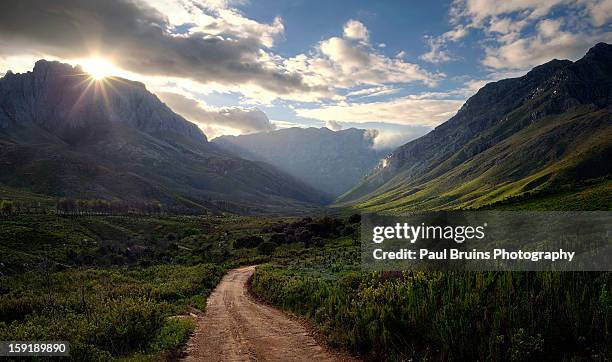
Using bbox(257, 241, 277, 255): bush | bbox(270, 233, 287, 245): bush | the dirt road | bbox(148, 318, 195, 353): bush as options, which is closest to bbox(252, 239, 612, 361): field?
the dirt road

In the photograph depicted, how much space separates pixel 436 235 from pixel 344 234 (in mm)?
51482

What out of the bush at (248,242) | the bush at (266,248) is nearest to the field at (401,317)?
the bush at (266,248)

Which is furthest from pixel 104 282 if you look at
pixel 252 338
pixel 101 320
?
pixel 252 338

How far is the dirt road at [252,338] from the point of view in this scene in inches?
622

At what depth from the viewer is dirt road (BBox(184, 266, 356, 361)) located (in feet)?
51.8

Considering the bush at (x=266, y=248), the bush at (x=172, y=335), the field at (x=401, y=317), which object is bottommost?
the bush at (x=266, y=248)

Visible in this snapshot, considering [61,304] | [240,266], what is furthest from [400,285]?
[240,266]

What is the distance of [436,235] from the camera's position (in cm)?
2806

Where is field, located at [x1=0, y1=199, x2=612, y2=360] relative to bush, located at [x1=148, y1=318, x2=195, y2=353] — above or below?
above

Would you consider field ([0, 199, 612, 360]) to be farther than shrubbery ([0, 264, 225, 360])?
No

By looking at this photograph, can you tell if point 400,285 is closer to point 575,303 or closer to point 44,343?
point 575,303

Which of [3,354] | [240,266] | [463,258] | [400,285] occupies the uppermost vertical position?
[463,258]

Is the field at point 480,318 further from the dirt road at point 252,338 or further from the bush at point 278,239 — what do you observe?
the bush at point 278,239

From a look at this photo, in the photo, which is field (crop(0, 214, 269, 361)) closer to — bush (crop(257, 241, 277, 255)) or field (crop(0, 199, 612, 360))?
field (crop(0, 199, 612, 360))
